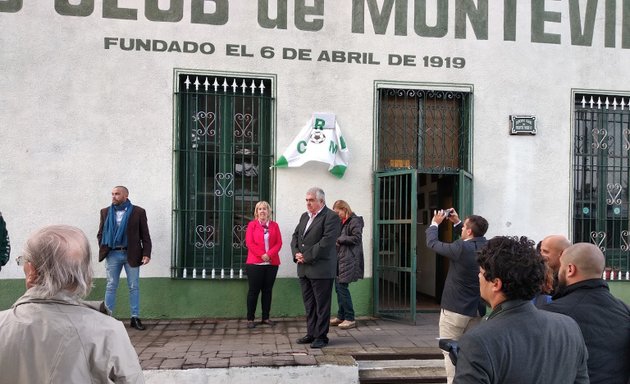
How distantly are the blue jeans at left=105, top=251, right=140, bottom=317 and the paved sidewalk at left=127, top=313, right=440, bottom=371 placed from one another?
36 cm

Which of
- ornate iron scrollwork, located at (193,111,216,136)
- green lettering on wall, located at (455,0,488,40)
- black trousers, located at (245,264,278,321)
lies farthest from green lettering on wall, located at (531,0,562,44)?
black trousers, located at (245,264,278,321)

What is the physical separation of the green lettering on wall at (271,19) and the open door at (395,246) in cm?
242

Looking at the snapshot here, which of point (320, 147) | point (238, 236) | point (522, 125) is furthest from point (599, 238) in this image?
point (238, 236)

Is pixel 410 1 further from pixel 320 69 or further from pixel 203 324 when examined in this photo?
pixel 203 324

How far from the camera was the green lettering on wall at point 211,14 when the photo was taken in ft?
23.6

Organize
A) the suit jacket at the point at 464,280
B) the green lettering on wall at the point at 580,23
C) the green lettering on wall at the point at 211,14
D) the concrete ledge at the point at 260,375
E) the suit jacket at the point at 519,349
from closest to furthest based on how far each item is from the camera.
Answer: the suit jacket at the point at 519,349 → the suit jacket at the point at 464,280 → the concrete ledge at the point at 260,375 → the green lettering on wall at the point at 211,14 → the green lettering on wall at the point at 580,23

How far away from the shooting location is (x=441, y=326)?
442 centimetres

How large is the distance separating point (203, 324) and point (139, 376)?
5017 millimetres

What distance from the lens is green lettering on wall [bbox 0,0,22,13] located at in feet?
22.6

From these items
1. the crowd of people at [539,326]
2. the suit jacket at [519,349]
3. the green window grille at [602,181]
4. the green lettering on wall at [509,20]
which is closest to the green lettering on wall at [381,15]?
the green lettering on wall at [509,20]

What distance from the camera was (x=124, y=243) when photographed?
660 centimetres

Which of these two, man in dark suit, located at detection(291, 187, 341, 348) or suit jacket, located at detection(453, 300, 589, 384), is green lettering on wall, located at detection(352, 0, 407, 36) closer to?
man in dark suit, located at detection(291, 187, 341, 348)

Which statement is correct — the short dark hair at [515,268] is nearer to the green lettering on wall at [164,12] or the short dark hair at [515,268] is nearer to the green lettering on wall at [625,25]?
the green lettering on wall at [164,12]

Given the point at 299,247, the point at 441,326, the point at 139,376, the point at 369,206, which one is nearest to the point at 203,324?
the point at 299,247
